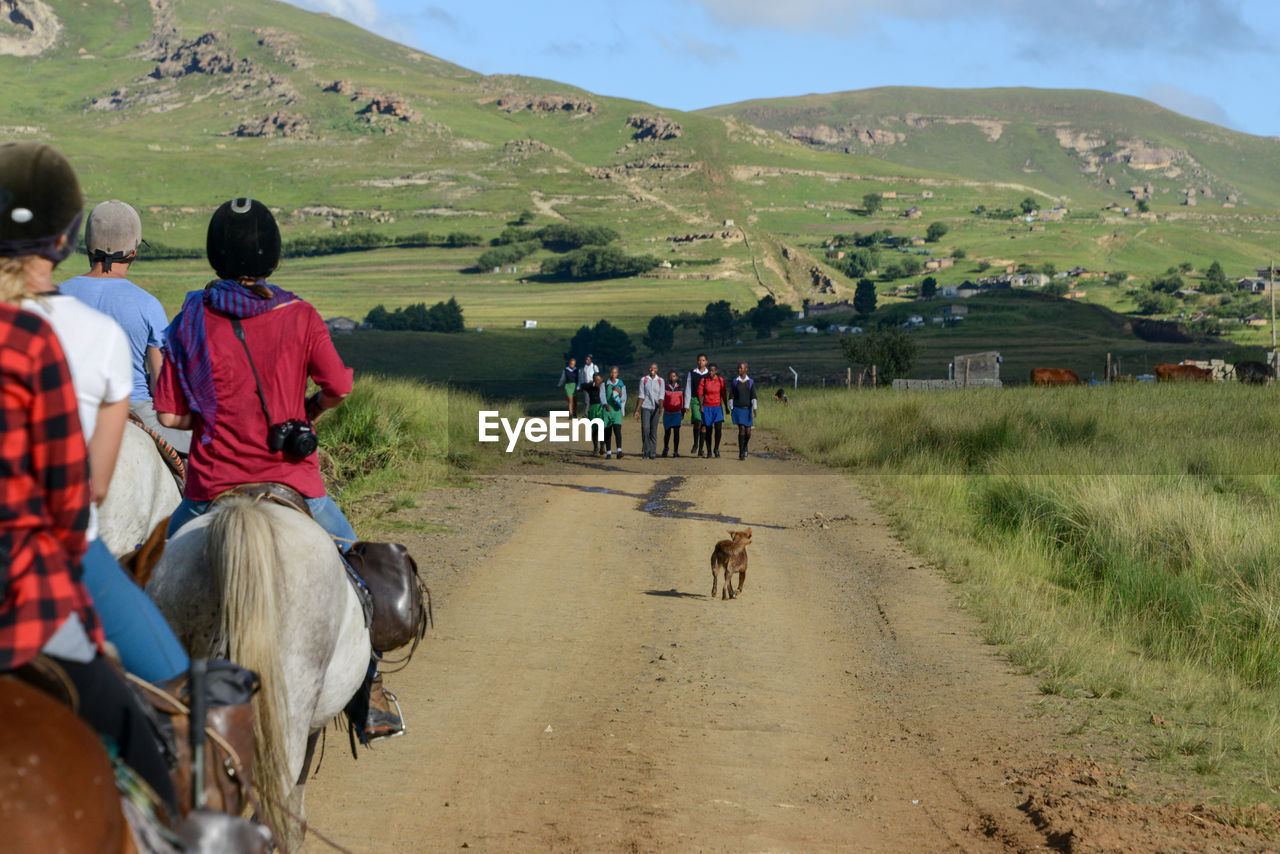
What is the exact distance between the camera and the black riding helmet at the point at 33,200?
7.52 ft

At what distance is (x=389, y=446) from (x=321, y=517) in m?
13.2

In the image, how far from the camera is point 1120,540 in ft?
36.3

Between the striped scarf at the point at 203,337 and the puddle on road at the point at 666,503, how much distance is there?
10527 millimetres

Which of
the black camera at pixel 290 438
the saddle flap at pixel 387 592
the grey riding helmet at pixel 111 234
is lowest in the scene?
the saddle flap at pixel 387 592

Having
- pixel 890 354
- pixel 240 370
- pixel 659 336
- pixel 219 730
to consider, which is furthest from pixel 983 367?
pixel 219 730

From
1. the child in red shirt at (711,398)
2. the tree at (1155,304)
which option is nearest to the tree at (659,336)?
the tree at (1155,304)

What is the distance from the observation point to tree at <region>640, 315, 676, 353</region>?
346ft

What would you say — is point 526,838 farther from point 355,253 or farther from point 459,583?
point 355,253

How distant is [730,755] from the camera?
234 inches

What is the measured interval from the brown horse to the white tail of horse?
110 centimetres

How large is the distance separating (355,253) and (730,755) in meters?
151

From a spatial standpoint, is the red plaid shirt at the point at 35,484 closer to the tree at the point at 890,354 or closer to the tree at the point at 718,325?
the tree at the point at 890,354

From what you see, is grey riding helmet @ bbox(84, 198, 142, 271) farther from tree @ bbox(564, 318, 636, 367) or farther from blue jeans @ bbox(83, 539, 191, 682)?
tree @ bbox(564, 318, 636, 367)

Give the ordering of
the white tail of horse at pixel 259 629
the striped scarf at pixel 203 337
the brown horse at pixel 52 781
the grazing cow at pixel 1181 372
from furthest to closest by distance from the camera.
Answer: the grazing cow at pixel 1181 372 < the striped scarf at pixel 203 337 < the white tail of horse at pixel 259 629 < the brown horse at pixel 52 781
